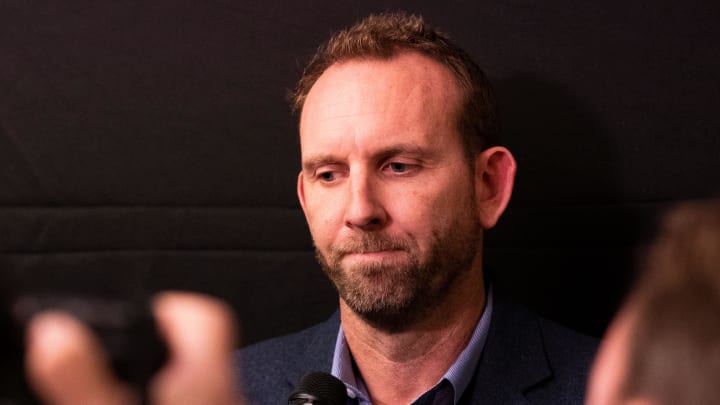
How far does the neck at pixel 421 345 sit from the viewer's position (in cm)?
144

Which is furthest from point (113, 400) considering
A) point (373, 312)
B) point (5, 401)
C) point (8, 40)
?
point (8, 40)

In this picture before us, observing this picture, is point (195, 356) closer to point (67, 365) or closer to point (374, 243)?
point (67, 365)

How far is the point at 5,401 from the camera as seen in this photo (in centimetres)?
46

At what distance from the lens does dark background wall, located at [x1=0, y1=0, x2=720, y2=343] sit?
1.55 m

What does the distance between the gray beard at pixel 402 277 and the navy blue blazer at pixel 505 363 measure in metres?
0.11

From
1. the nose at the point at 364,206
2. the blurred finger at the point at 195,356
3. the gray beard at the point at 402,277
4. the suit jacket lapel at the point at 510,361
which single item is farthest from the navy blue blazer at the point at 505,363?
the blurred finger at the point at 195,356

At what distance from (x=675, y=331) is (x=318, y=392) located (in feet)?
1.97

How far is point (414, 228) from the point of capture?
54.6 inches

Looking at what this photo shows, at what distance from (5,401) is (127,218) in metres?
1.24

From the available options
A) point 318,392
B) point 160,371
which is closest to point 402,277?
point 318,392

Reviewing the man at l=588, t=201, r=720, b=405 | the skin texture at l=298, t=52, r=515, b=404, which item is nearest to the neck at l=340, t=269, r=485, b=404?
the skin texture at l=298, t=52, r=515, b=404

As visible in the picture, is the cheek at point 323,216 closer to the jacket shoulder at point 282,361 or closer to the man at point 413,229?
the man at point 413,229

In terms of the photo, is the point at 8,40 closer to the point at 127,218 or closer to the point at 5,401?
the point at 127,218

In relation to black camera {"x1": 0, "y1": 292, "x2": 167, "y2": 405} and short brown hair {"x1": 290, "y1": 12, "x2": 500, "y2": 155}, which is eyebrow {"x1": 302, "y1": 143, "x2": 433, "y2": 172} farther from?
black camera {"x1": 0, "y1": 292, "x2": 167, "y2": 405}
